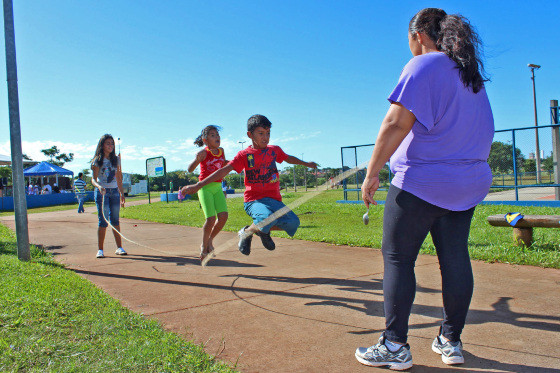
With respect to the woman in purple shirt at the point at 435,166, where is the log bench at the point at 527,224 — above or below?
below

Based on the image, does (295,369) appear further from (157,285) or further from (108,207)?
(108,207)

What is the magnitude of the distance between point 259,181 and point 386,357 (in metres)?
2.49

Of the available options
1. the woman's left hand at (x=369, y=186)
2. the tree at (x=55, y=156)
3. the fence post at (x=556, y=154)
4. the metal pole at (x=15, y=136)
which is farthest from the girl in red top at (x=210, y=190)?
the tree at (x=55, y=156)

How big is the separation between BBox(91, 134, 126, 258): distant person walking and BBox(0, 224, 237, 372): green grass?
227cm

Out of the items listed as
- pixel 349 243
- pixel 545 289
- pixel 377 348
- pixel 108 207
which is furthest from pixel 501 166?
pixel 377 348

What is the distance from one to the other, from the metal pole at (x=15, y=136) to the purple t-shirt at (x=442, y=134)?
5570 millimetres

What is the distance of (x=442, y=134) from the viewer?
7.50ft

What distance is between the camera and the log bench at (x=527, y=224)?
5266 millimetres

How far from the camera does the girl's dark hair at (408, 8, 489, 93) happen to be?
2307 mm

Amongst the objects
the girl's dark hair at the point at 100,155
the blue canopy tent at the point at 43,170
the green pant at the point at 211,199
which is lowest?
the green pant at the point at 211,199

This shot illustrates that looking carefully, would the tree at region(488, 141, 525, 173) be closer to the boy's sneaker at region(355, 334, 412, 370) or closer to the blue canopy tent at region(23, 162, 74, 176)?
the boy's sneaker at region(355, 334, 412, 370)

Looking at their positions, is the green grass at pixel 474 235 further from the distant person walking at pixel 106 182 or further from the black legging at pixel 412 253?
the distant person walking at pixel 106 182

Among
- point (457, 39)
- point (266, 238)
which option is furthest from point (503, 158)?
point (457, 39)

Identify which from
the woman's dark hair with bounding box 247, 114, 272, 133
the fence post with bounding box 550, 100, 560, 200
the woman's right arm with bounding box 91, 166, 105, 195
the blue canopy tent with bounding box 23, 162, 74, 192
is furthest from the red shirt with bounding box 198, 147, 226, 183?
the blue canopy tent with bounding box 23, 162, 74, 192
